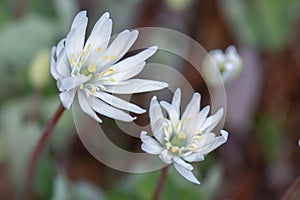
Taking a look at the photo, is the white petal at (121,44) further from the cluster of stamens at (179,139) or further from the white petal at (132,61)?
the cluster of stamens at (179,139)

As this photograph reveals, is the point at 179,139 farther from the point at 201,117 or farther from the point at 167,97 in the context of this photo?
the point at 167,97

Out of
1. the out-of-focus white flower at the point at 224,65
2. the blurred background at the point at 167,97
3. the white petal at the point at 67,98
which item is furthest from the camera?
the blurred background at the point at 167,97

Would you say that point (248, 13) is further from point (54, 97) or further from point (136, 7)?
point (54, 97)

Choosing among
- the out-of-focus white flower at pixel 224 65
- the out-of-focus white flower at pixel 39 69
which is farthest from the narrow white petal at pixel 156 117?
the out-of-focus white flower at pixel 39 69

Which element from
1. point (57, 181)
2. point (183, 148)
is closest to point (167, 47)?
point (57, 181)

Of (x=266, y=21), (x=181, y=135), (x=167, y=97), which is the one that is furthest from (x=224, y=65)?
(x=266, y=21)

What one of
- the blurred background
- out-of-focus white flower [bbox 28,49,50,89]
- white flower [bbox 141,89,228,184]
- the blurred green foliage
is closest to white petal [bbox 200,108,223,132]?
white flower [bbox 141,89,228,184]
